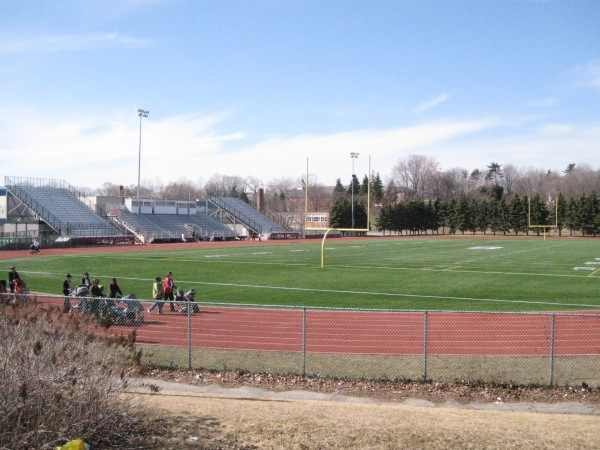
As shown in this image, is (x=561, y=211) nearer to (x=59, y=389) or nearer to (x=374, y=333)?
(x=374, y=333)

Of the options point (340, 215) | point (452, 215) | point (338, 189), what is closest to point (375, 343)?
point (340, 215)

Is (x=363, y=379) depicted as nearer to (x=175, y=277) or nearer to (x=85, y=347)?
(x=85, y=347)

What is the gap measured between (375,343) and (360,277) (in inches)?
646

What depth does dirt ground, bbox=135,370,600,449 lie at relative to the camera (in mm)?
8320

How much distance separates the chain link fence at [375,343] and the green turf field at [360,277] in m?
4.00

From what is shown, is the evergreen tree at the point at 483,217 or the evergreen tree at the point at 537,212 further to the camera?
the evergreen tree at the point at 483,217

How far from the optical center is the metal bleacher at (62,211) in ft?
207

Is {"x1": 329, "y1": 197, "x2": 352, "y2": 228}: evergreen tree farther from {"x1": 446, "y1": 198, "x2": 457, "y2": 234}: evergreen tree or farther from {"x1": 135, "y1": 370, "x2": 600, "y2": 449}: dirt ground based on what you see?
{"x1": 135, "y1": 370, "x2": 600, "y2": 449}: dirt ground

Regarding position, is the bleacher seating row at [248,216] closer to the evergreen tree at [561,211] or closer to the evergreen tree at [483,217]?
the evergreen tree at [483,217]

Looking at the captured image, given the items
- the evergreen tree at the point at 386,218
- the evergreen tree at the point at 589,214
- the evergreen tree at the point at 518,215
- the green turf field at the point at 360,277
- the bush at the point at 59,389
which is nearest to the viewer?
the bush at the point at 59,389

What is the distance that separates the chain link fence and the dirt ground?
55 cm

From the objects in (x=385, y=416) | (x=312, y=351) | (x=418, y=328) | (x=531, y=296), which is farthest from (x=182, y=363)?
(x=531, y=296)

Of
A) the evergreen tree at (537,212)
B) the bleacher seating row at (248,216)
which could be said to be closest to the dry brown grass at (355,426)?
the bleacher seating row at (248,216)

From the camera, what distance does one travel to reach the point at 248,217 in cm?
8944
